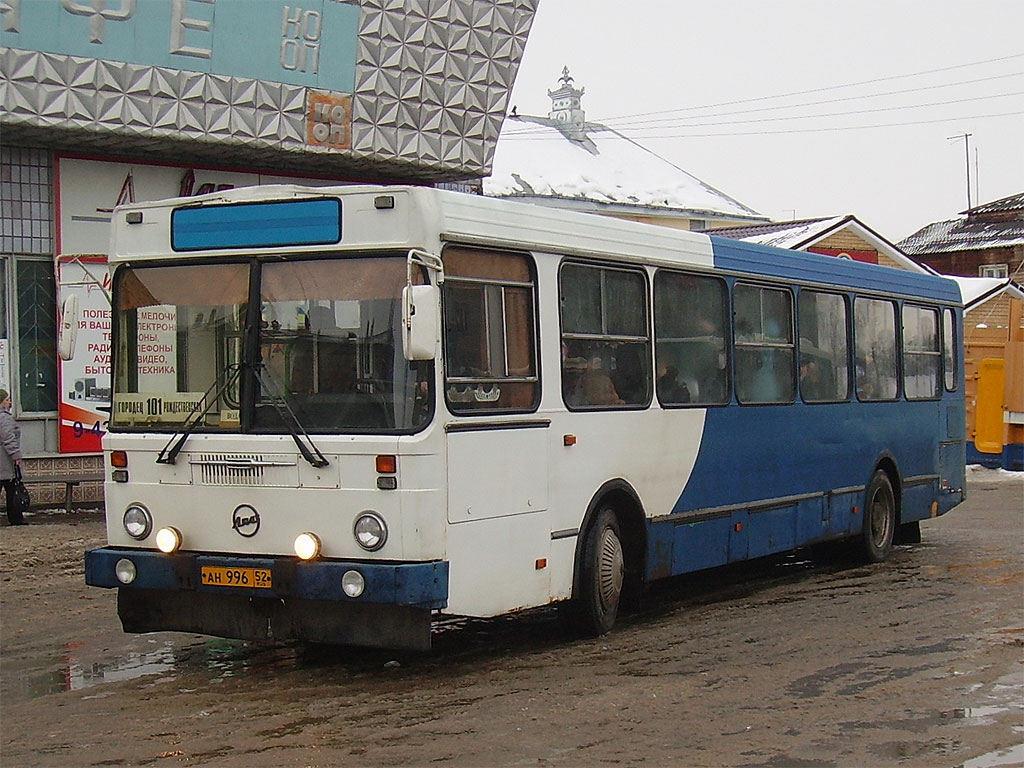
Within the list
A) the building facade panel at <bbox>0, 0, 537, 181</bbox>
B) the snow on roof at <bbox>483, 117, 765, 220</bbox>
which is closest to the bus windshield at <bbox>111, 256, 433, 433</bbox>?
the building facade panel at <bbox>0, 0, 537, 181</bbox>

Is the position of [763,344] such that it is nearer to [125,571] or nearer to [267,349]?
[267,349]

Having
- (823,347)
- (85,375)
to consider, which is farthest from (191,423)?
(85,375)

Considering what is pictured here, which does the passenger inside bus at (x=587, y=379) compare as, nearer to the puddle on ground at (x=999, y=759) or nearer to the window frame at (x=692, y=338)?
the window frame at (x=692, y=338)

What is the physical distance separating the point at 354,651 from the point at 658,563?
2433 mm

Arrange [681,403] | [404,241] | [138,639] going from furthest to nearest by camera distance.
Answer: [681,403] → [138,639] → [404,241]

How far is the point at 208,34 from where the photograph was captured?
19.5m

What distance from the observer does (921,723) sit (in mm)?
7574

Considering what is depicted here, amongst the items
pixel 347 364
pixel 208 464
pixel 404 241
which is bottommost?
A: pixel 208 464

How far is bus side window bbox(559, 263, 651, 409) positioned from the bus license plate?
2418 millimetres

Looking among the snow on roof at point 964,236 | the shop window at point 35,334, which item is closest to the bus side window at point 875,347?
the shop window at point 35,334

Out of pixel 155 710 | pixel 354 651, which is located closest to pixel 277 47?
pixel 354 651

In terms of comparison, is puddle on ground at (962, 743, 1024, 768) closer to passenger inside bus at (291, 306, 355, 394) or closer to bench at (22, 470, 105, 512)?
passenger inside bus at (291, 306, 355, 394)

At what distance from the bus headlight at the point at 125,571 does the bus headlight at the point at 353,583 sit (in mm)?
1463

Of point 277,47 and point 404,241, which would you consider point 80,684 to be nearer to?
point 404,241
